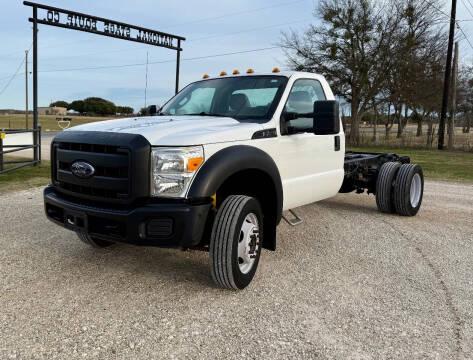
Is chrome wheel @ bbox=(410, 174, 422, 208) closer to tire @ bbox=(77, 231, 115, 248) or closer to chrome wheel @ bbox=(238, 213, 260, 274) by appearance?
chrome wheel @ bbox=(238, 213, 260, 274)

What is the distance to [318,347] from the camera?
2.82 meters

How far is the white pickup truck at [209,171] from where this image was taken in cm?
324

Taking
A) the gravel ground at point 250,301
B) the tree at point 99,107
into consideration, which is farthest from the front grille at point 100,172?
the tree at point 99,107

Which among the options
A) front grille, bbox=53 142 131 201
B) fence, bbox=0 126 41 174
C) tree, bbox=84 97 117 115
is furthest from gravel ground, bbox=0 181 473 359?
tree, bbox=84 97 117 115

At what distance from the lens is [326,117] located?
153 inches

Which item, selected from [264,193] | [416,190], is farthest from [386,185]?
[264,193]

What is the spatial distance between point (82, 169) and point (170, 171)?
2.53 feet

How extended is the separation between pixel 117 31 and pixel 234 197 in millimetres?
13751

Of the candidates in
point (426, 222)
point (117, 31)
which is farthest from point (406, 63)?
point (426, 222)

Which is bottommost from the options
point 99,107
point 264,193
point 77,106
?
point 264,193

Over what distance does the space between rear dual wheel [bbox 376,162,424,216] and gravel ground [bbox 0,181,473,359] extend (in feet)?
3.23

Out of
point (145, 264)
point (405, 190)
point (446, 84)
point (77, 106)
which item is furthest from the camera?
point (77, 106)

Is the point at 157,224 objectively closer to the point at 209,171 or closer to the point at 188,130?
the point at 209,171

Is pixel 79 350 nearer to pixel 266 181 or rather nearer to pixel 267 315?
pixel 267 315
